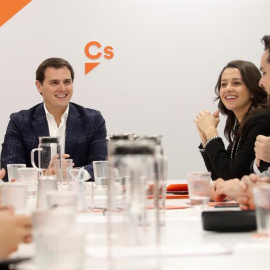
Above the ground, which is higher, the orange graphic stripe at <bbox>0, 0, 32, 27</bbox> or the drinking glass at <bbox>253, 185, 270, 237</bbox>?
the orange graphic stripe at <bbox>0, 0, 32, 27</bbox>

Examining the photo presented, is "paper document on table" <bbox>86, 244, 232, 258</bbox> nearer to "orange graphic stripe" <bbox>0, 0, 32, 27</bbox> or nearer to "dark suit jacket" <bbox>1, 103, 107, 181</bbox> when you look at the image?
"dark suit jacket" <bbox>1, 103, 107, 181</bbox>

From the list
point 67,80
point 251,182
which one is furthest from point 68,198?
point 67,80

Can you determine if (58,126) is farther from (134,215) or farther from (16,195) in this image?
(134,215)

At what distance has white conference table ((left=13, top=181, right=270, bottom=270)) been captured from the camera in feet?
3.43

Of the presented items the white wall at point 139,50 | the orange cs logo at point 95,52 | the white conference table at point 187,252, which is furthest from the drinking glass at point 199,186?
the orange cs logo at point 95,52

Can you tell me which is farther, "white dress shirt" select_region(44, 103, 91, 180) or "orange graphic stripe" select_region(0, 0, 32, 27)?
"orange graphic stripe" select_region(0, 0, 32, 27)

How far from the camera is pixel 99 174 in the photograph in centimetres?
281

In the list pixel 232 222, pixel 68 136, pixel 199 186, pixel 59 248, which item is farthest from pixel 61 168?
pixel 59 248

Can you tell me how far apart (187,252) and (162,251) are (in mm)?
58

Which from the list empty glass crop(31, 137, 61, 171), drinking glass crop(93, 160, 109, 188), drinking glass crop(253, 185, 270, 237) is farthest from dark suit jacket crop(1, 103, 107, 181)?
drinking glass crop(253, 185, 270, 237)

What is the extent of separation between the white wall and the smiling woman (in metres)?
1.19

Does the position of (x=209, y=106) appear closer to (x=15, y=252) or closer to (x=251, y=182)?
(x=251, y=182)

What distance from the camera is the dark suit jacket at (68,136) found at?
13.3 ft

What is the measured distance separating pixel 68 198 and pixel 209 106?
3827mm
